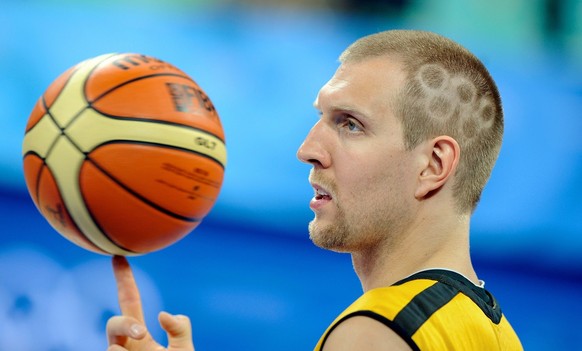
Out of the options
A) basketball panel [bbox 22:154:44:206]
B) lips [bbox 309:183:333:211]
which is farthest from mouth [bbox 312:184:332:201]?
basketball panel [bbox 22:154:44:206]

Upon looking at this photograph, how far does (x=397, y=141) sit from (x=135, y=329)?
0.69 meters

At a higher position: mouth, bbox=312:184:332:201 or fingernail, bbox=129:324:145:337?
mouth, bbox=312:184:332:201

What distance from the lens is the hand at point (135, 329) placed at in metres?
1.56

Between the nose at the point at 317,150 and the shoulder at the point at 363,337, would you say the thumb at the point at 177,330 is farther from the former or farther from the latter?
the nose at the point at 317,150

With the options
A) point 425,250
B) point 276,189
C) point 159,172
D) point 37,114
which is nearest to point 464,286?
point 425,250

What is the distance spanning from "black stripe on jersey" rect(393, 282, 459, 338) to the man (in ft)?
0.23

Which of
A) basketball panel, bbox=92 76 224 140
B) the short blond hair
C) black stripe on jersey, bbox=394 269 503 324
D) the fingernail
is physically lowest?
the fingernail

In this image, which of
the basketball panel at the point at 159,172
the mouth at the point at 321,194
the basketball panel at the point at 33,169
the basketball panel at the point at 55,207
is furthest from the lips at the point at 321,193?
the basketball panel at the point at 33,169

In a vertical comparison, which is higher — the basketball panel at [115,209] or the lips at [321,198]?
the lips at [321,198]

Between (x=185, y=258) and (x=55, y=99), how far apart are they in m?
2.59

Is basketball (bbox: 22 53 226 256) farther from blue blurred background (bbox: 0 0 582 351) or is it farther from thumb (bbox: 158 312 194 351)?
blue blurred background (bbox: 0 0 582 351)

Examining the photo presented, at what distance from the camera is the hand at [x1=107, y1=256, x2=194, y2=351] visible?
156cm

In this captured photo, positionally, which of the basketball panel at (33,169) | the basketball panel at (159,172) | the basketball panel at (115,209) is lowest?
the basketball panel at (33,169)

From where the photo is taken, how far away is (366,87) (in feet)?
5.78
